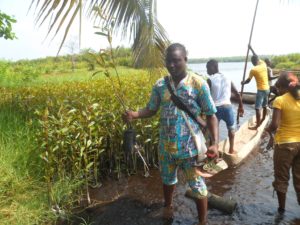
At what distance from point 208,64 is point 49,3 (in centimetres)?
299

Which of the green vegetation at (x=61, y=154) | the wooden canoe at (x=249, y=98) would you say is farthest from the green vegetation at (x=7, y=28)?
the wooden canoe at (x=249, y=98)

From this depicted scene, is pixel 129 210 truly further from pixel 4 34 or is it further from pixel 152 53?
pixel 4 34

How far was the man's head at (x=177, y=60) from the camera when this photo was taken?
3.33 meters

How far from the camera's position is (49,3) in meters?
4.33

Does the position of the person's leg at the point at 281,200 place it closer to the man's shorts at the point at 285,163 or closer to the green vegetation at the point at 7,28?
the man's shorts at the point at 285,163

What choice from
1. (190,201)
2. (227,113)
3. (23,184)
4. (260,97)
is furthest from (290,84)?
(260,97)

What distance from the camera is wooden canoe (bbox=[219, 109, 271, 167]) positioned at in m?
5.98

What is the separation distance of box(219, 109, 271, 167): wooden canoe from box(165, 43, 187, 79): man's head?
302 centimetres

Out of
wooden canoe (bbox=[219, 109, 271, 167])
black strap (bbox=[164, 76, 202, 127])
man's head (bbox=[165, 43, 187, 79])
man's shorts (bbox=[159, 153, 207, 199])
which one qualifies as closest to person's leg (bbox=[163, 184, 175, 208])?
man's shorts (bbox=[159, 153, 207, 199])

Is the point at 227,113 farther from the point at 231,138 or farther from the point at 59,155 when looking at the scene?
the point at 59,155

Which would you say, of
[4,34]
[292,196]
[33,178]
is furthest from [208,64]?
[4,34]

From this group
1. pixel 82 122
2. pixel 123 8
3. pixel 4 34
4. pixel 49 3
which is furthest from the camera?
pixel 4 34

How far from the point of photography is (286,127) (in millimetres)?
3869

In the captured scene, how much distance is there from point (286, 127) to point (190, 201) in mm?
1678
